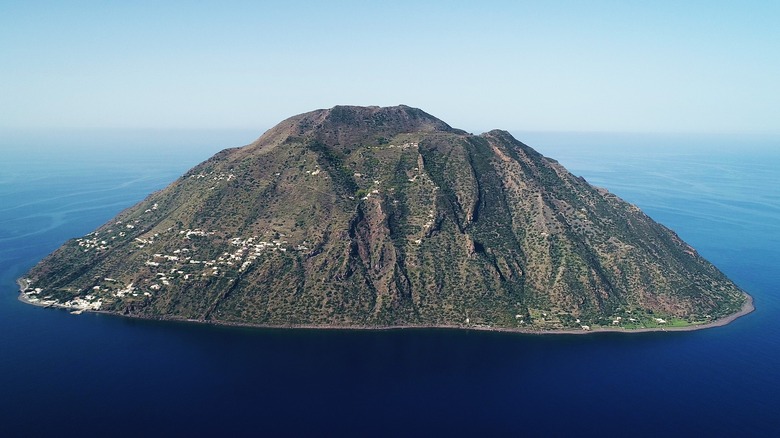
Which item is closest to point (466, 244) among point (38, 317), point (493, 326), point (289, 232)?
point (493, 326)

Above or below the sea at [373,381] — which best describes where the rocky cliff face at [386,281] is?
above

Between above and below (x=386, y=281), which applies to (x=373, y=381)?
below

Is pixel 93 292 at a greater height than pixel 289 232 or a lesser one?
lesser

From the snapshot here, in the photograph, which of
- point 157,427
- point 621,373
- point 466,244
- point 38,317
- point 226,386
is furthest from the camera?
point 466,244

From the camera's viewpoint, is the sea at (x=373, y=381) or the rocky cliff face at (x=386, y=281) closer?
the sea at (x=373, y=381)

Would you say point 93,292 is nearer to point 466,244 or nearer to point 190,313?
point 190,313

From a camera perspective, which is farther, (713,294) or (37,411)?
(713,294)

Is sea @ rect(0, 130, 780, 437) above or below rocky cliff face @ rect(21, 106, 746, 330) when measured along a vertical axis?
below

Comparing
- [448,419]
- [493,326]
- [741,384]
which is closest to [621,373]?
[741,384]

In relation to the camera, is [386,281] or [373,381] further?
[386,281]

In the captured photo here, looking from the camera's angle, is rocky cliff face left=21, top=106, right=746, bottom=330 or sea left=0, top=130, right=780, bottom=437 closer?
sea left=0, top=130, right=780, bottom=437

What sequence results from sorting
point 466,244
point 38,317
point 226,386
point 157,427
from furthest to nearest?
point 466,244 → point 38,317 → point 226,386 → point 157,427
